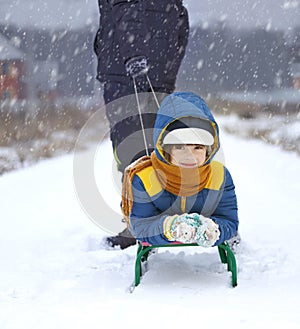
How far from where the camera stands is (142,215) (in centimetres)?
246

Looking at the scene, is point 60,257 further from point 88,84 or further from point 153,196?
point 88,84

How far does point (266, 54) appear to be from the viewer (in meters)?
17.0

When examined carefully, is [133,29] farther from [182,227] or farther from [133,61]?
[182,227]

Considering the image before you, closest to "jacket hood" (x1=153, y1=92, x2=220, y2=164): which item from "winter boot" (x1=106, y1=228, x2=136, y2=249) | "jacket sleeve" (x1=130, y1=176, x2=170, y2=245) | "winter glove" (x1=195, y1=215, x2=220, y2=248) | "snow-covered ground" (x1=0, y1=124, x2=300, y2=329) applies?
"jacket sleeve" (x1=130, y1=176, x2=170, y2=245)

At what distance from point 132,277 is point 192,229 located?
1.72 feet

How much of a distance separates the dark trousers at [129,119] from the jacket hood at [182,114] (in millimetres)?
762

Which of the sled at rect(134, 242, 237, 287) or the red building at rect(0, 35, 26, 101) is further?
the red building at rect(0, 35, 26, 101)

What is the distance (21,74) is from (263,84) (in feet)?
24.7

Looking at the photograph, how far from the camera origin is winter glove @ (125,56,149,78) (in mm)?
3217

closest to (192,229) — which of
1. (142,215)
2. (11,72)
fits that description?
(142,215)

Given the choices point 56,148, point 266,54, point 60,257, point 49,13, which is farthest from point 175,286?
point 266,54

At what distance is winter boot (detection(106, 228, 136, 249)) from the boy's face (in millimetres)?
1009

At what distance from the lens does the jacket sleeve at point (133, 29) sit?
10.6 feet

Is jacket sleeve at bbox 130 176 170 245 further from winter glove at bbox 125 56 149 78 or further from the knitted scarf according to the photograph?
winter glove at bbox 125 56 149 78
